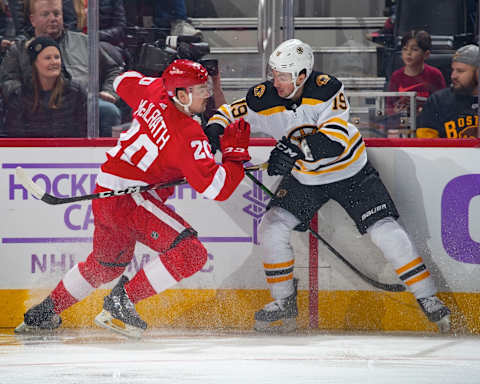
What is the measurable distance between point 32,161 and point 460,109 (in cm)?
200

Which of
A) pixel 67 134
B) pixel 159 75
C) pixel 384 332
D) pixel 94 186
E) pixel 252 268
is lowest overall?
pixel 384 332

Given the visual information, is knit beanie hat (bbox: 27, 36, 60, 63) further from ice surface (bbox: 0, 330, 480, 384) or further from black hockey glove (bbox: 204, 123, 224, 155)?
ice surface (bbox: 0, 330, 480, 384)

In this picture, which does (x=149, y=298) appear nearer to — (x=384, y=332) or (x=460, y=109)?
(x=384, y=332)

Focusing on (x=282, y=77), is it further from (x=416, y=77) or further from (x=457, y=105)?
(x=457, y=105)

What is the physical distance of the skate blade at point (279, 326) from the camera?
3826mm

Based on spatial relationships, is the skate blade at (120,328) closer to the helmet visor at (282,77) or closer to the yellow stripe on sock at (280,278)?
the yellow stripe on sock at (280,278)

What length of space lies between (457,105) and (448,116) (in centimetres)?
6

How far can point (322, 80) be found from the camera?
3674 mm

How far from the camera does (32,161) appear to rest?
3.90 m

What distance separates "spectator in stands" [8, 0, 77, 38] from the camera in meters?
3.85

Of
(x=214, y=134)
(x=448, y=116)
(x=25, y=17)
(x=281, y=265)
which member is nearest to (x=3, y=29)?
(x=25, y=17)

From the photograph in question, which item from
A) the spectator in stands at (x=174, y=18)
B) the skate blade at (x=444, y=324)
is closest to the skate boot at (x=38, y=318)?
the spectator in stands at (x=174, y=18)

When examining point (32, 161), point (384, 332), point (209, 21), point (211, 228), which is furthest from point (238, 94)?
point (384, 332)

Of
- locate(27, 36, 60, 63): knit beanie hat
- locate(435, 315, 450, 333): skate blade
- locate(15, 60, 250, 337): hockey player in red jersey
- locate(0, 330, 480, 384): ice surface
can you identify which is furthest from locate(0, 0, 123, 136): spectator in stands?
locate(435, 315, 450, 333): skate blade
